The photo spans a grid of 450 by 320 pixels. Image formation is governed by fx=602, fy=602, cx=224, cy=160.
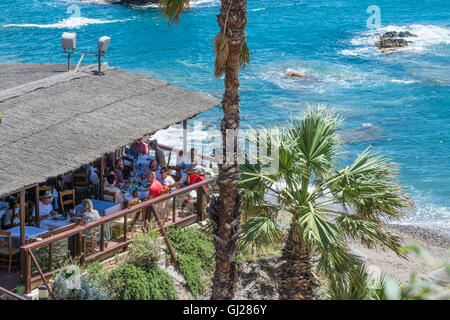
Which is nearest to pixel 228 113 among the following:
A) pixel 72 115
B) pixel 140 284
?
pixel 140 284

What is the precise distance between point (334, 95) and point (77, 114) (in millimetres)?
28154

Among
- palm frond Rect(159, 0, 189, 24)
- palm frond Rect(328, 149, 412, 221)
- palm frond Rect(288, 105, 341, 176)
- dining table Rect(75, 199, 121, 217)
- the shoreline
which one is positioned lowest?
the shoreline

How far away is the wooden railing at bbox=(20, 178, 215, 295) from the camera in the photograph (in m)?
11.2

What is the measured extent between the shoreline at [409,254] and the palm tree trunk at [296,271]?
784cm

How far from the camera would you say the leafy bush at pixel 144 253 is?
12688 mm

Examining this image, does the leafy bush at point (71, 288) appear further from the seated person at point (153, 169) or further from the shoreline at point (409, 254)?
the shoreline at point (409, 254)

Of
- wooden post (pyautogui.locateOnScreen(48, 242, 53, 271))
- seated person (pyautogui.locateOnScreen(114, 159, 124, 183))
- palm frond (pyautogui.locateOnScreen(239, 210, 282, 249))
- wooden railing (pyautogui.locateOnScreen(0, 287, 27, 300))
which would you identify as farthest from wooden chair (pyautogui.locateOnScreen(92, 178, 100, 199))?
palm frond (pyautogui.locateOnScreen(239, 210, 282, 249))

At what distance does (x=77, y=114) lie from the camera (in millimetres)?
14891

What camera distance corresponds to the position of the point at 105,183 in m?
15.6

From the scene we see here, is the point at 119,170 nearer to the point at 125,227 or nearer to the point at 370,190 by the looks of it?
the point at 125,227

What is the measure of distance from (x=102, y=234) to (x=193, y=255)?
245 centimetres

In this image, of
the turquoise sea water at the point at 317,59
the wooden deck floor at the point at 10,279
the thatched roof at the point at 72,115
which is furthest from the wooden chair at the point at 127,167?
the turquoise sea water at the point at 317,59

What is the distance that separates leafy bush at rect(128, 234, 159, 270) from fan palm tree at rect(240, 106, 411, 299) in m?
Result: 2.33

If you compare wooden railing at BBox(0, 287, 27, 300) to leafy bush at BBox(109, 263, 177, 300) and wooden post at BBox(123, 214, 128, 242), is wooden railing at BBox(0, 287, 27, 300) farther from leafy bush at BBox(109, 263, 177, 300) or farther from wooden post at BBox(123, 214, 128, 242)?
wooden post at BBox(123, 214, 128, 242)
